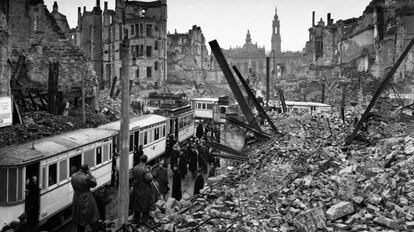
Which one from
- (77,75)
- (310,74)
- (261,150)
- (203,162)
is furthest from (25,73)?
(310,74)

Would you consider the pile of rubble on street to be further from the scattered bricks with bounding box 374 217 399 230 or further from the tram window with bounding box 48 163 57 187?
the tram window with bounding box 48 163 57 187

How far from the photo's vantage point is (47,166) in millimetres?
9109

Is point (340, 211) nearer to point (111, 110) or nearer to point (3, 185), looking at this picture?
point (3, 185)

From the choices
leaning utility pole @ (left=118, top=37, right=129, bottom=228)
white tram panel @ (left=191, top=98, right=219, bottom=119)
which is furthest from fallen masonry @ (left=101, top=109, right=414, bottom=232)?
white tram panel @ (left=191, top=98, right=219, bottom=119)

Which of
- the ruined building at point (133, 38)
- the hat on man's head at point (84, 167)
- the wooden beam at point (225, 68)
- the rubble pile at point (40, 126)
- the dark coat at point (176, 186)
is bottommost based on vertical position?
the dark coat at point (176, 186)

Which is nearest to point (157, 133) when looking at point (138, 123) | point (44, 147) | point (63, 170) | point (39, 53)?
point (138, 123)

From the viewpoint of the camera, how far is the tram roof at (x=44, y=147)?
8.34 m

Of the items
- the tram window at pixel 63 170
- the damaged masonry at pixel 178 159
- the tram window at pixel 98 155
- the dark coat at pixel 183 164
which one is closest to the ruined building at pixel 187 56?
the damaged masonry at pixel 178 159

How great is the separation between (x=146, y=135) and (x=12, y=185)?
8.21 meters

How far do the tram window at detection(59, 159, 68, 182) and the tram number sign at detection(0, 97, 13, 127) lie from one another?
569 centimetres

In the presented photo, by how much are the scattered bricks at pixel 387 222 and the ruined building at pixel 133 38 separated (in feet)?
155

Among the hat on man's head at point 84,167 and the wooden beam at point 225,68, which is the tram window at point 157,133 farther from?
the hat on man's head at point 84,167

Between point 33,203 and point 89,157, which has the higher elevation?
point 89,157

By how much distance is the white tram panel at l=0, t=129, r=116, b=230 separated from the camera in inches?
319
